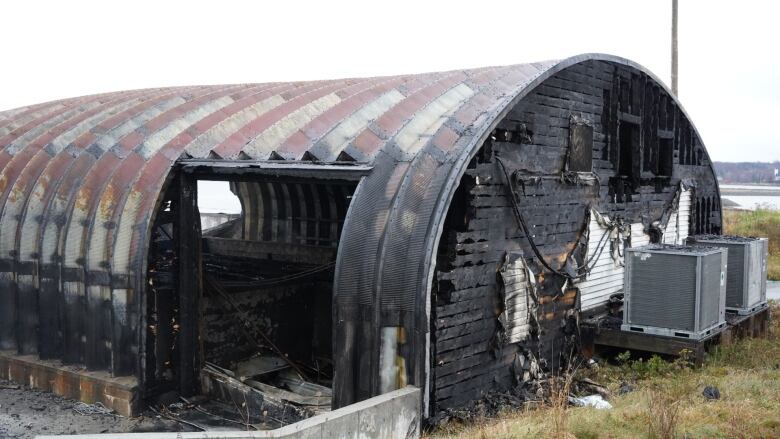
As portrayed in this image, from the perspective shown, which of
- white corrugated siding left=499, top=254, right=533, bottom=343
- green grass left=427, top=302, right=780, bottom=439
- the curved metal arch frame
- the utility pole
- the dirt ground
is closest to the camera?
green grass left=427, top=302, right=780, bottom=439

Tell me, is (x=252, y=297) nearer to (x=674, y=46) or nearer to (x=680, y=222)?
(x=680, y=222)

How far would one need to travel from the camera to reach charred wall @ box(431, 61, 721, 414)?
966cm

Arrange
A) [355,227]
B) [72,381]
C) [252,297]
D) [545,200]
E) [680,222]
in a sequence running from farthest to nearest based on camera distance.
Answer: [680,222] → [252,297] → [545,200] → [72,381] → [355,227]

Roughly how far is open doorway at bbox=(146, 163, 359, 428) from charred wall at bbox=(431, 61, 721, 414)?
1.81 meters

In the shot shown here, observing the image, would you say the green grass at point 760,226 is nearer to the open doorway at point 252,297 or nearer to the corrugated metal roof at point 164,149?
the open doorway at point 252,297

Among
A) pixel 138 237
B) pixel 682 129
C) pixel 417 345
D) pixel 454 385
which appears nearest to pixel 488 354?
pixel 454 385

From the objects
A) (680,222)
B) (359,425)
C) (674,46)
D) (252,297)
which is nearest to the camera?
(359,425)

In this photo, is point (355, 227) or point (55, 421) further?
point (55, 421)

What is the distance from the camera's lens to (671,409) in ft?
25.8

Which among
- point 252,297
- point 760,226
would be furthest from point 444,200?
point 760,226

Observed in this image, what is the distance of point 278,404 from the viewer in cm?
995

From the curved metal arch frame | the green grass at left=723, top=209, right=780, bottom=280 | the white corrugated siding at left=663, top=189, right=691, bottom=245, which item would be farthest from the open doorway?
the green grass at left=723, top=209, right=780, bottom=280

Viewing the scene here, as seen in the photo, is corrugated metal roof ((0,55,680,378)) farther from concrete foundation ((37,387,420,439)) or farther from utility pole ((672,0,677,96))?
utility pole ((672,0,677,96))

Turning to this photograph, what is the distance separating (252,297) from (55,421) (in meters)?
3.76
